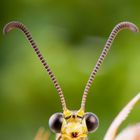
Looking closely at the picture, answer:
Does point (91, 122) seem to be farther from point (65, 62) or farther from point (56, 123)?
point (65, 62)

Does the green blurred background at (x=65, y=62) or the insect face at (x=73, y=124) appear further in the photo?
the green blurred background at (x=65, y=62)

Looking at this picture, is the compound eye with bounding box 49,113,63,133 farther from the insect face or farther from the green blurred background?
the green blurred background

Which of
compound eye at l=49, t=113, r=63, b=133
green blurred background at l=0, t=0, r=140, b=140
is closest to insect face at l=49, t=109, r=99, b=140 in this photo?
compound eye at l=49, t=113, r=63, b=133

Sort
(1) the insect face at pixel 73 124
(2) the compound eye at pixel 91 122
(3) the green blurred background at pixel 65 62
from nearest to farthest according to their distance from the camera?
1. (1) the insect face at pixel 73 124
2. (2) the compound eye at pixel 91 122
3. (3) the green blurred background at pixel 65 62

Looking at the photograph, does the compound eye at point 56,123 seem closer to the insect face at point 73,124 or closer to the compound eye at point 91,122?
the insect face at point 73,124

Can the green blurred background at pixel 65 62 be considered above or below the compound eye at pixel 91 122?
above

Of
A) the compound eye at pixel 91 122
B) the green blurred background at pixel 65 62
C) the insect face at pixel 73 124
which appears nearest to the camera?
the insect face at pixel 73 124

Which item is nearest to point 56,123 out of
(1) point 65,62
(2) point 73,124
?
(2) point 73,124

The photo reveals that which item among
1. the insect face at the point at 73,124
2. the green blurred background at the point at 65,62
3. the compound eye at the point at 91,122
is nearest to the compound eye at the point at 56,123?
the insect face at the point at 73,124
